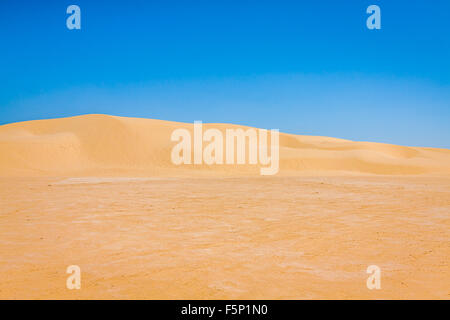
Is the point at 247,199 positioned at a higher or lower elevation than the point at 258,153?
lower

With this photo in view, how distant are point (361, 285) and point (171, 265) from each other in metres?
2.29

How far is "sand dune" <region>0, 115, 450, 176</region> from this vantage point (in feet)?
91.1

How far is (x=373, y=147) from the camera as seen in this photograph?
1972 inches

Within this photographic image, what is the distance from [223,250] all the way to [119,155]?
95.0 feet

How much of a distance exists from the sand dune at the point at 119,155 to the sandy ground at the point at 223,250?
17628 millimetres

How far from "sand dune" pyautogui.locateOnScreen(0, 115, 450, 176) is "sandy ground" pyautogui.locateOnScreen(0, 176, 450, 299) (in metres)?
17.6

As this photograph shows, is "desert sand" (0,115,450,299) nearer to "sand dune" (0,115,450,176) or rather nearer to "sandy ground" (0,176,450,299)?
"sandy ground" (0,176,450,299)

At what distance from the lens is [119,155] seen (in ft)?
105

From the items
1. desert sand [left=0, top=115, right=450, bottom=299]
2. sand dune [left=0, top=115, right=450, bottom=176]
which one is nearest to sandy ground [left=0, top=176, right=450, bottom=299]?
desert sand [left=0, top=115, right=450, bottom=299]
